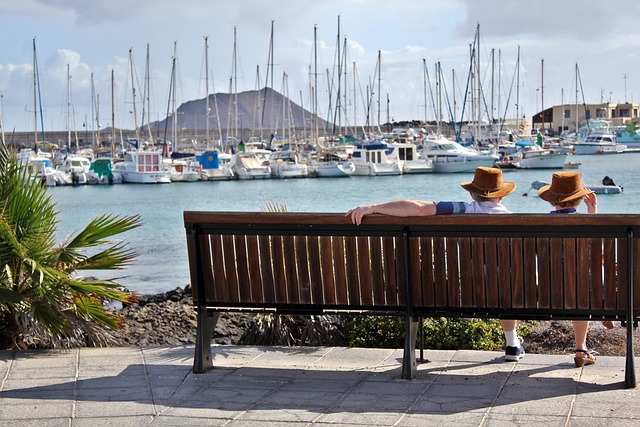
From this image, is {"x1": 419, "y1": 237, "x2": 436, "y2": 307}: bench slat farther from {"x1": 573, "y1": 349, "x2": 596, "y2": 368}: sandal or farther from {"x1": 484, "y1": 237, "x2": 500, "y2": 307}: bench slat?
{"x1": 573, "y1": 349, "x2": 596, "y2": 368}: sandal

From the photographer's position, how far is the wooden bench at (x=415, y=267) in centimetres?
596

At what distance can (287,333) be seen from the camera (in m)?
9.09

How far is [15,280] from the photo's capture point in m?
7.68

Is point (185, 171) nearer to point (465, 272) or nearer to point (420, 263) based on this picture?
point (420, 263)

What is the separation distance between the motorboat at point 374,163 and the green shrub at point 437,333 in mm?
69592

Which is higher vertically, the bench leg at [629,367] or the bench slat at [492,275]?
the bench slat at [492,275]

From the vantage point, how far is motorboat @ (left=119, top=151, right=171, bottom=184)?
74875 millimetres

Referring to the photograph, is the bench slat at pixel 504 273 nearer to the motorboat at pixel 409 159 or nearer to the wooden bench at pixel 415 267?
the wooden bench at pixel 415 267

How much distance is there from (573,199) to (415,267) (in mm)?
1219

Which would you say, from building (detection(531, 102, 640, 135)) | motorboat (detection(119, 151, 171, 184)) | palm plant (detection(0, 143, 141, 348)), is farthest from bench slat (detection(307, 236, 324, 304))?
building (detection(531, 102, 640, 135))

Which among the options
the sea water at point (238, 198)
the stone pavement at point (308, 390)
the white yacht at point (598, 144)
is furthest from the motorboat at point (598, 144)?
the stone pavement at point (308, 390)

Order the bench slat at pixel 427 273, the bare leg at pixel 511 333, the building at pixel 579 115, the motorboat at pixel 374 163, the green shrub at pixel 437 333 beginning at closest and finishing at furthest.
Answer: the bench slat at pixel 427 273 → the bare leg at pixel 511 333 → the green shrub at pixel 437 333 → the motorboat at pixel 374 163 → the building at pixel 579 115

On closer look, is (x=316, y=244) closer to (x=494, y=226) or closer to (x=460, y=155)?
(x=494, y=226)

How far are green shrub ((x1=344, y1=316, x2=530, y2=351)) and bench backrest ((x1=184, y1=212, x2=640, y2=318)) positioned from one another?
1.70 meters
